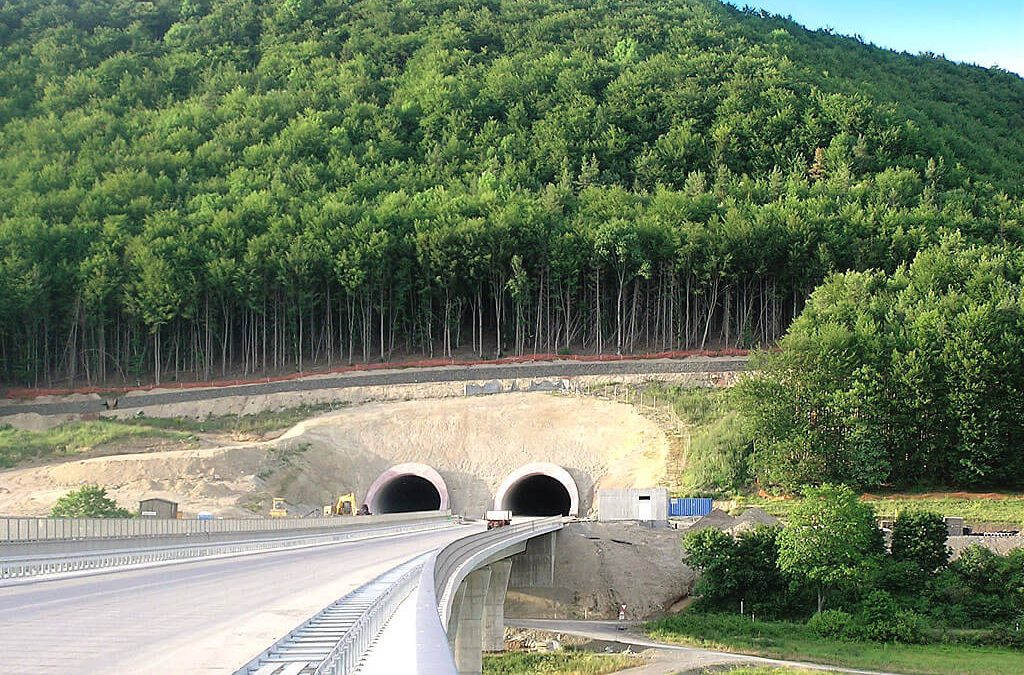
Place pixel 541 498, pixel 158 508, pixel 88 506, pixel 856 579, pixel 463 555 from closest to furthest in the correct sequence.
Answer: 1. pixel 463 555
2. pixel 856 579
3. pixel 88 506
4. pixel 158 508
5. pixel 541 498

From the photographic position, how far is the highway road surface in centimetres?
1474

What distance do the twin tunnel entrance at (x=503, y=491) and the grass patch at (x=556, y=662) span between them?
83.2ft

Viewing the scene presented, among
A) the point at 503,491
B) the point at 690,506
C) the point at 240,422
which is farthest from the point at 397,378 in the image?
the point at 690,506

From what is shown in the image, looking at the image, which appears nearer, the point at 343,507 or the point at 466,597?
the point at 466,597

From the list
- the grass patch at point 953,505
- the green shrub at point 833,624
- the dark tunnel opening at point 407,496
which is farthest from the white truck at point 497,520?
the dark tunnel opening at point 407,496

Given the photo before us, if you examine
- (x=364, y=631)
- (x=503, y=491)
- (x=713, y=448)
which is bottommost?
(x=503, y=491)

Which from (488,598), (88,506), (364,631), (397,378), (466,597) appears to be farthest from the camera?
Result: (397,378)

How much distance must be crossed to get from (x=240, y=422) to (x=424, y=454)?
12.4 meters

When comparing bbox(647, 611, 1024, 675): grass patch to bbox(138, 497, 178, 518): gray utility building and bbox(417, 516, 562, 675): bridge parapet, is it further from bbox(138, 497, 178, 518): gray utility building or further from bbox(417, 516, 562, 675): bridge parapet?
bbox(138, 497, 178, 518): gray utility building

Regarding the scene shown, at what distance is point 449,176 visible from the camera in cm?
11756

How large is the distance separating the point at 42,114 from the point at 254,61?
28348 mm

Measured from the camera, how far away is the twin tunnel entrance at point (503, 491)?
74.4 meters

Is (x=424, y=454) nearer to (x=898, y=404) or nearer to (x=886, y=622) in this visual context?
(x=898, y=404)

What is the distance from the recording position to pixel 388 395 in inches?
3216
